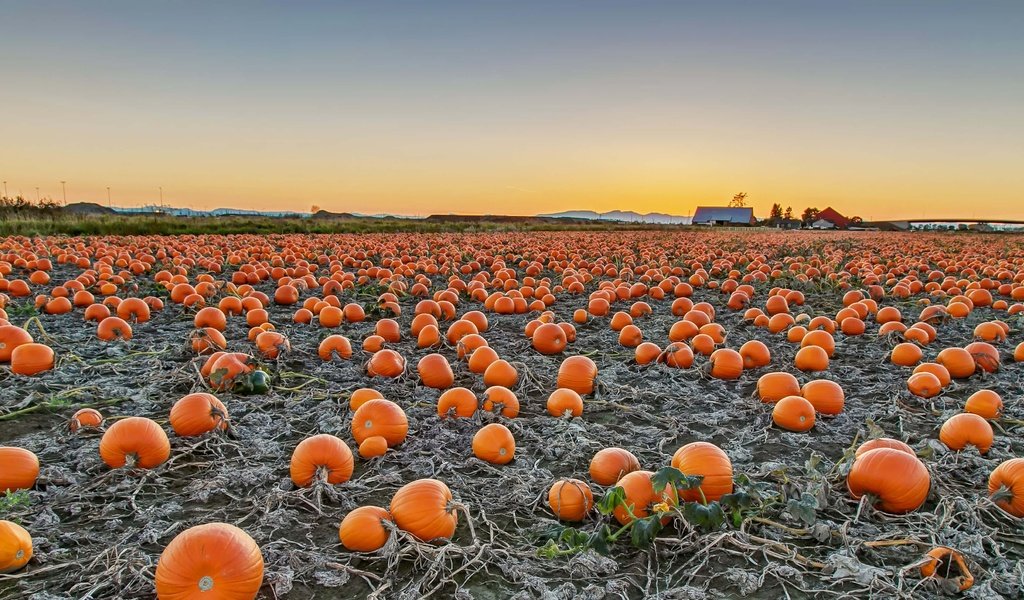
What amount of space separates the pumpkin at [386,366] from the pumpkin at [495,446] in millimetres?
1615

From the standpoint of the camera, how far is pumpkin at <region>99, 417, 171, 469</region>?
9.95ft

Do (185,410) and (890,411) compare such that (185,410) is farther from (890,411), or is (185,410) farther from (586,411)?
(890,411)

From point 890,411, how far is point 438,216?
5353cm

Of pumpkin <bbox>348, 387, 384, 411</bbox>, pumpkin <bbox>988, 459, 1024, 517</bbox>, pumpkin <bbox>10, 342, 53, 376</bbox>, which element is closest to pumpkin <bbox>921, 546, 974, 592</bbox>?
pumpkin <bbox>988, 459, 1024, 517</bbox>

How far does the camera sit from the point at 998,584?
7.20 ft

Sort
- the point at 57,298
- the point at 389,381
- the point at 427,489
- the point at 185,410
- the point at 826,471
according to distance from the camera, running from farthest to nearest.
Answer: the point at 57,298, the point at 389,381, the point at 185,410, the point at 826,471, the point at 427,489

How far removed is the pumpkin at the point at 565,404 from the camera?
4.00 meters

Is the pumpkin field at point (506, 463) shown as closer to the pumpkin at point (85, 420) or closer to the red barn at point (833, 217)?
the pumpkin at point (85, 420)

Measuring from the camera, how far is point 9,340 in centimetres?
477

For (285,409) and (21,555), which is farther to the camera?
(285,409)

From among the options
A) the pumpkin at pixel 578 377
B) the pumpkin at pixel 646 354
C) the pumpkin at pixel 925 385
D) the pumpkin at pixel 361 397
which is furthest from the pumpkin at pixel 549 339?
the pumpkin at pixel 925 385

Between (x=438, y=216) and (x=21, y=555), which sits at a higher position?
(x=438, y=216)

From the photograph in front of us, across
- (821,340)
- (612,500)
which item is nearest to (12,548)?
(612,500)

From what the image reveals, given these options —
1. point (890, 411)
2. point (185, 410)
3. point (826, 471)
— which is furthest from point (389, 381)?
point (890, 411)
